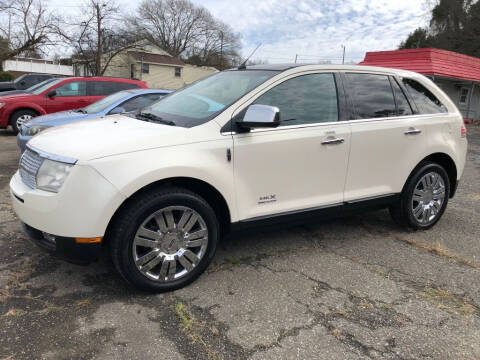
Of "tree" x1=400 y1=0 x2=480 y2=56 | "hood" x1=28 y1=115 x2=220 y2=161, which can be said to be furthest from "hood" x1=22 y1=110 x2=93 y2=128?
"tree" x1=400 y1=0 x2=480 y2=56

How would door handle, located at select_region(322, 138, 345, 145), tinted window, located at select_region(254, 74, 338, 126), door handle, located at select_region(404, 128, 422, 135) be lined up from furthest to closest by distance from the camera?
door handle, located at select_region(404, 128, 422, 135) < door handle, located at select_region(322, 138, 345, 145) < tinted window, located at select_region(254, 74, 338, 126)

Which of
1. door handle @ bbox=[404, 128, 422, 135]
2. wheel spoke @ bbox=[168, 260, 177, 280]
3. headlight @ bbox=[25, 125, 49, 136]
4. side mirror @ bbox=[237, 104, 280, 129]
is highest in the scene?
side mirror @ bbox=[237, 104, 280, 129]

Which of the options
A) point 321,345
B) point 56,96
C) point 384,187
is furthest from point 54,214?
point 56,96

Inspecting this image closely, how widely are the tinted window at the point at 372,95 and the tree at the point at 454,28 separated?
108 ft

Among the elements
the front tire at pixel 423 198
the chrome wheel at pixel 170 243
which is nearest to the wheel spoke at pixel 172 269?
the chrome wheel at pixel 170 243

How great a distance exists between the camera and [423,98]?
4.21 meters

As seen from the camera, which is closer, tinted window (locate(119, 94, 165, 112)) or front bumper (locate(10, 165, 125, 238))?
front bumper (locate(10, 165, 125, 238))

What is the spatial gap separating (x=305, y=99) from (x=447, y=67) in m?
21.1

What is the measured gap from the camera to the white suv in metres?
2.60

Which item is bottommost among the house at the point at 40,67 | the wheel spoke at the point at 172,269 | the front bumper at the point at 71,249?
the wheel spoke at the point at 172,269

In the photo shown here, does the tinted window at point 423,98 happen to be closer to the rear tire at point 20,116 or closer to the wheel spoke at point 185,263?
the wheel spoke at point 185,263

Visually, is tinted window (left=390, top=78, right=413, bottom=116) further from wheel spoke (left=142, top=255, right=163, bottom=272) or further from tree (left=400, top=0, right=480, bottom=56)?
tree (left=400, top=0, right=480, bottom=56)

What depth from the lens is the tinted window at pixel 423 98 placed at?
4.14 metres

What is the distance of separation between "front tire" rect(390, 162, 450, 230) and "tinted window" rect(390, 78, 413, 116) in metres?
0.62
